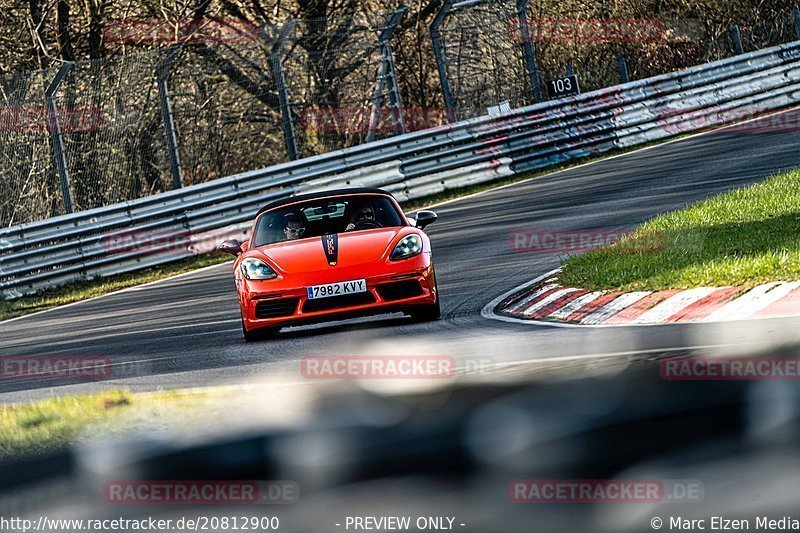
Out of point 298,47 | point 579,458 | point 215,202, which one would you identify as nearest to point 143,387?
point 579,458

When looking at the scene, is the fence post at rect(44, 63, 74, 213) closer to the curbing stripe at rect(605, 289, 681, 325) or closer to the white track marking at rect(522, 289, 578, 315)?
the white track marking at rect(522, 289, 578, 315)

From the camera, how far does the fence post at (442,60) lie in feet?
66.2

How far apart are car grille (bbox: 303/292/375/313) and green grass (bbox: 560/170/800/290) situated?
1633 millimetres

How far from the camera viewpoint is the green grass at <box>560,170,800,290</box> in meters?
7.98

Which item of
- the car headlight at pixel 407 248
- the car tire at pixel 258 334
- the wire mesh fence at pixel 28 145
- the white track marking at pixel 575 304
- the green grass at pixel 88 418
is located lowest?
the white track marking at pixel 575 304

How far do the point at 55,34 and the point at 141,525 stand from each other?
66.4 ft

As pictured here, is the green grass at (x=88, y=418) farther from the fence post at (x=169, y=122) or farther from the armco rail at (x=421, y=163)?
the fence post at (x=169, y=122)

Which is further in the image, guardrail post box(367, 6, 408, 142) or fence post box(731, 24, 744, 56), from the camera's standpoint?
fence post box(731, 24, 744, 56)

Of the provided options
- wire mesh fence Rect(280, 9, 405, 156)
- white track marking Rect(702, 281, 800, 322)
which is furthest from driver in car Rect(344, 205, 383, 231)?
wire mesh fence Rect(280, 9, 405, 156)

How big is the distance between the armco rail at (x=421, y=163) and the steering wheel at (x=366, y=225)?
7.60m

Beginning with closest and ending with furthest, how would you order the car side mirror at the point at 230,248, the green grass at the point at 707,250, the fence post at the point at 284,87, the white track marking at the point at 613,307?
the white track marking at the point at 613,307 → the green grass at the point at 707,250 → the car side mirror at the point at 230,248 → the fence post at the point at 284,87

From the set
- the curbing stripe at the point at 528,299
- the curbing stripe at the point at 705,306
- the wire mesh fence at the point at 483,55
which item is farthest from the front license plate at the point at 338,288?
the wire mesh fence at the point at 483,55

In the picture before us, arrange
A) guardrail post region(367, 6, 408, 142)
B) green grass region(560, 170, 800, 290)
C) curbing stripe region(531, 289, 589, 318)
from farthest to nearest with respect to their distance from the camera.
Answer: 1. guardrail post region(367, 6, 408, 142)
2. curbing stripe region(531, 289, 589, 318)
3. green grass region(560, 170, 800, 290)

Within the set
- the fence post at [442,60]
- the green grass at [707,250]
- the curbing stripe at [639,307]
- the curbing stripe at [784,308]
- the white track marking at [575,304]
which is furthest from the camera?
the fence post at [442,60]
